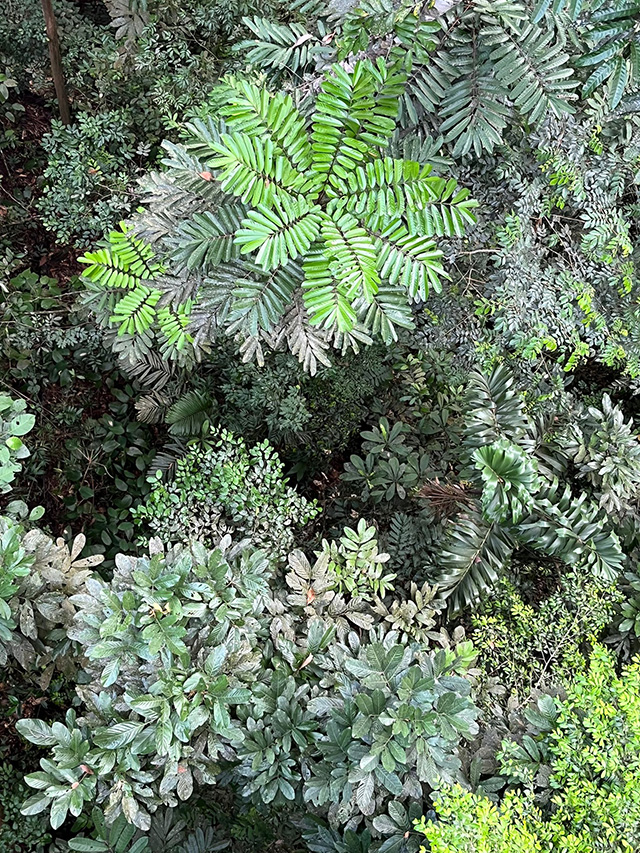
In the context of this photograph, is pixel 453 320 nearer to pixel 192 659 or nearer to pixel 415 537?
pixel 415 537

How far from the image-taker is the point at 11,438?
1.89m

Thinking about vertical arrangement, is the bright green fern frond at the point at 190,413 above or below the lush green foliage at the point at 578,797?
below

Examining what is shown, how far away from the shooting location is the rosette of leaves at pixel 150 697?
164 cm

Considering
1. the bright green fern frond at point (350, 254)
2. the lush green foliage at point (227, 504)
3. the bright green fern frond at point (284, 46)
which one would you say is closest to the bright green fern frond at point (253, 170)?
the bright green fern frond at point (350, 254)

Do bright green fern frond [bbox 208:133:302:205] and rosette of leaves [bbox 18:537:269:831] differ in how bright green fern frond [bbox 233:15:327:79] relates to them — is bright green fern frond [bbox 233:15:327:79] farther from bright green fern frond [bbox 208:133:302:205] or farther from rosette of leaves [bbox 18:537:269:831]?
rosette of leaves [bbox 18:537:269:831]

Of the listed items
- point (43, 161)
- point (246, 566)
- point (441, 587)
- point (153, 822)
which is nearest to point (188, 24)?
point (43, 161)

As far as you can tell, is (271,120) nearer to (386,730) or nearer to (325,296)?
(325,296)

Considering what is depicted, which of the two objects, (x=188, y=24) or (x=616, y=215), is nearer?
→ (x=616, y=215)

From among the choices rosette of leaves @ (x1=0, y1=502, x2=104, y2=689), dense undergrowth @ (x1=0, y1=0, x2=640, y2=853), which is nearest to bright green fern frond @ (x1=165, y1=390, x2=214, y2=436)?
dense undergrowth @ (x1=0, y1=0, x2=640, y2=853)

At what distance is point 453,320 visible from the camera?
9.96 feet

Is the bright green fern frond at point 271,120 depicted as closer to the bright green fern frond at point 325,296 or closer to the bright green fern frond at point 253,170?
the bright green fern frond at point 253,170

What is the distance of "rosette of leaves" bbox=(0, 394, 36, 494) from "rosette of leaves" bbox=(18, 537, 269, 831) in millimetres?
416

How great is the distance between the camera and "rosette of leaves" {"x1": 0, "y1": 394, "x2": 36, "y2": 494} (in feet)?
5.96

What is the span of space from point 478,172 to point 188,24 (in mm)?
1888
